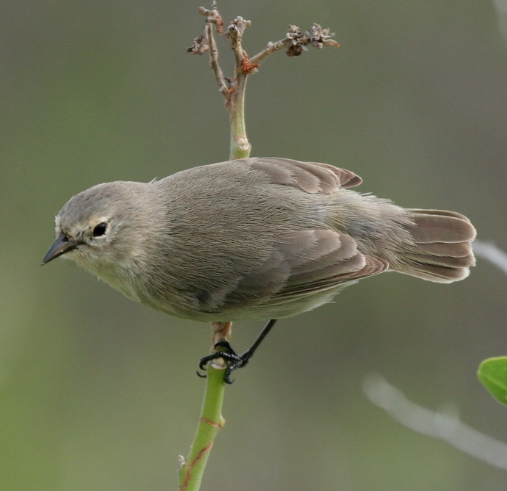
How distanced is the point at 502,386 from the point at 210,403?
122 cm

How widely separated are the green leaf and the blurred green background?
16.7 feet

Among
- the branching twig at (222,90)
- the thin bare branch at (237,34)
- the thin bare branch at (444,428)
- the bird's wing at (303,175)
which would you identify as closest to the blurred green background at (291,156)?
the thin bare branch at (444,428)

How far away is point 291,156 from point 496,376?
5.86 metres

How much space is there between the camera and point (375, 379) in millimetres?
7336

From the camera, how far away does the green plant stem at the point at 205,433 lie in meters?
3.11

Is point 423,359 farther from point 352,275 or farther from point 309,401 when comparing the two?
point 352,275

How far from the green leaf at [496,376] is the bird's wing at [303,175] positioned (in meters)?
1.78

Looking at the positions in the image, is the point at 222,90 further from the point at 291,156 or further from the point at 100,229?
the point at 291,156

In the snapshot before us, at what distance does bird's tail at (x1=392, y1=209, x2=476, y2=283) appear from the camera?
477 centimetres

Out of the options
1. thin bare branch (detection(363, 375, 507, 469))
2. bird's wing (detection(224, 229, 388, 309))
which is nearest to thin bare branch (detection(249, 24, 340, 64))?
bird's wing (detection(224, 229, 388, 309))

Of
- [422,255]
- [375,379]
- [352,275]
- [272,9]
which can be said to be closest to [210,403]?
[352,275]

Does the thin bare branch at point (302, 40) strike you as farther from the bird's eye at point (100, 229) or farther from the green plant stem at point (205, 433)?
the green plant stem at point (205, 433)

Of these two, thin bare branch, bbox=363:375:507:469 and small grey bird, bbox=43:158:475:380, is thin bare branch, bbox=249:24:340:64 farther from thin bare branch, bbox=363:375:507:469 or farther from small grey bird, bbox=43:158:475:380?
thin bare branch, bbox=363:375:507:469

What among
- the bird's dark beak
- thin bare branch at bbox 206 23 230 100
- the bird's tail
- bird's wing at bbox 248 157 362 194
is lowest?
the bird's dark beak
